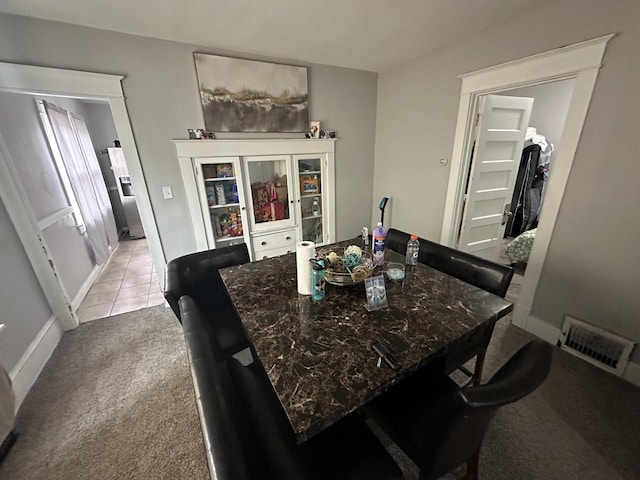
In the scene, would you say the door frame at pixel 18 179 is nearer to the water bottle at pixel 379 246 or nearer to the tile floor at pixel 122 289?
the tile floor at pixel 122 289

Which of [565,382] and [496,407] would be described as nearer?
[496,407]

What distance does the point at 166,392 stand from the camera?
5.47ft

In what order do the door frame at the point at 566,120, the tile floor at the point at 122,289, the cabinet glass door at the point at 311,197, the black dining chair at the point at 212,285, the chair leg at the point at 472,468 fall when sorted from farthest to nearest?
the cabinet glass door at the point at 311,197
the tile floor at the point at 122,289
the door frame at the point at 566,120
the black dining chair at the point at 212,285
the chair leg at the point at 472,468

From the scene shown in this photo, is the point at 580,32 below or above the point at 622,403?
above

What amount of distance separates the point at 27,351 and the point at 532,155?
234 inches

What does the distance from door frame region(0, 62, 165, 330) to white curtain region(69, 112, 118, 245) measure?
2.19 m

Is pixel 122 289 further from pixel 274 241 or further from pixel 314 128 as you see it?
pixel 314 128

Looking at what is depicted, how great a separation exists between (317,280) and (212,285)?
0.90m

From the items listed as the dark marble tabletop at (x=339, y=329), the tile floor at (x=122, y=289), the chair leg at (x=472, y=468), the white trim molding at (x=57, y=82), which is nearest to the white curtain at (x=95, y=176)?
the tile floor at (x=122, y=289)

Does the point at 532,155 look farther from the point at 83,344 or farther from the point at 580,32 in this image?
the point at 83,344

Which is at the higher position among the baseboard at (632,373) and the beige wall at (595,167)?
the beige wall at (595,167)

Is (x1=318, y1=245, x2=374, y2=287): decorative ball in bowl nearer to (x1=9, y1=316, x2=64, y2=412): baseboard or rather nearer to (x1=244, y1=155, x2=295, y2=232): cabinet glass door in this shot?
(x1=244, y1=155, x2=295, y2=232): cabinet glass door

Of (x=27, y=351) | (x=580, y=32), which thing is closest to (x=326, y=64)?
(x=580, y=32)

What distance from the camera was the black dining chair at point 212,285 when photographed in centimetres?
147
